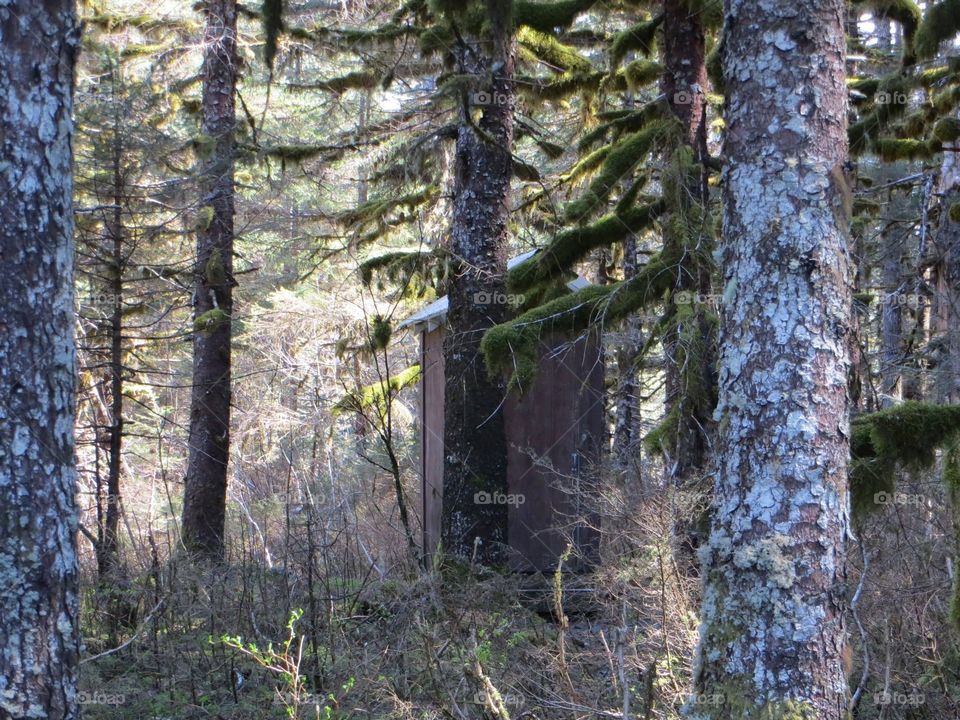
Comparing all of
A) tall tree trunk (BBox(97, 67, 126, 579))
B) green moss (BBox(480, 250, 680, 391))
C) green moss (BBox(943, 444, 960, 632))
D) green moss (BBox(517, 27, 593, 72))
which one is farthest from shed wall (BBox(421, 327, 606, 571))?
green moss (BBox(943, 444, 960, 632))

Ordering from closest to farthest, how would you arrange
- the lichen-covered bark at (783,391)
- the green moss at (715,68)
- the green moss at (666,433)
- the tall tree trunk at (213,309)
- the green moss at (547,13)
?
the lichen-covered bark at (783,391) → the green moss at (666,433) → the green moss at (715,68) → the green moss at (547,13) → the tall tree trunk at (213,309)

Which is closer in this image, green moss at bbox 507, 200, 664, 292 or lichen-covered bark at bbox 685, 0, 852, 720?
lichen-covered bark at bbox 685, 0, 852, 720

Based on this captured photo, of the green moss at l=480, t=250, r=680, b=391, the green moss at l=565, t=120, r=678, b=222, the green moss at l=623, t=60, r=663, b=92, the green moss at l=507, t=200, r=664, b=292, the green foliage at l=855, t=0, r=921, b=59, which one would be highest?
the green foliage at l=855, t=0, r=921, b=59

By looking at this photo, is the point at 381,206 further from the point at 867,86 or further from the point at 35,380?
the point at 35,380

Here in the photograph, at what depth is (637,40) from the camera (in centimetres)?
834

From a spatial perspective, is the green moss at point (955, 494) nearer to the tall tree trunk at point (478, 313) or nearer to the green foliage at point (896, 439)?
the green foliage at point (896, 439)

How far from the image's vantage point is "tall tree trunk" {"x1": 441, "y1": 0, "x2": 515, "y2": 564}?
9578mm

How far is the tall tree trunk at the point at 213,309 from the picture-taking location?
12.4 m

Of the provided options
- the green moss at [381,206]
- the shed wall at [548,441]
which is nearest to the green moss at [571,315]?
the shed wall at [548,441]

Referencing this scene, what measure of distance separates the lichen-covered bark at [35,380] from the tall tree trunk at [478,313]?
17.2ft

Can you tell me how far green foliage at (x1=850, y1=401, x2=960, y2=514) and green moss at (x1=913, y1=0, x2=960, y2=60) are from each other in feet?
12.3

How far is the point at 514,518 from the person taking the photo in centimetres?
1114

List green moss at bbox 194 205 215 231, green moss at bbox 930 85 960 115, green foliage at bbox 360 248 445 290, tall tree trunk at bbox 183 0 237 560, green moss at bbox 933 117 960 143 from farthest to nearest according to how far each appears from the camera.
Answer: tall tree trunk at bbox 183 0 237 560, green moss at bbox 194 205 215 231, green foliage at bbox 360 248 445 290, green moss at bbox 930 85 960 115, green moss at bbox 933 117 960 143

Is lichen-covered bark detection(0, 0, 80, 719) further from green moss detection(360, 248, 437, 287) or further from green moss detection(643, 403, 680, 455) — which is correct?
green moss detection(360, 248, 437, 287)
